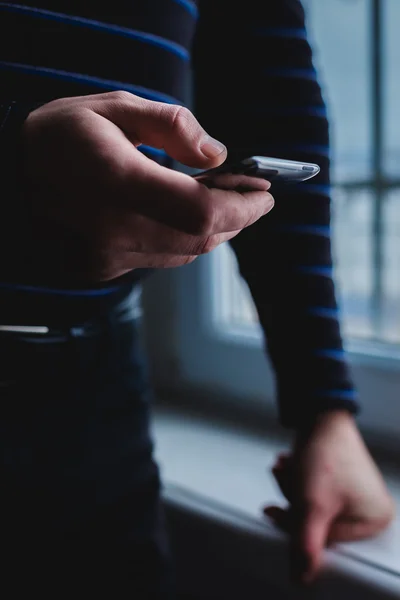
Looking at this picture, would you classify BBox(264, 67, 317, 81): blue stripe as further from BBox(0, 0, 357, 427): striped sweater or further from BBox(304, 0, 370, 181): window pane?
BBox(304, 0, 370, 181): window pane

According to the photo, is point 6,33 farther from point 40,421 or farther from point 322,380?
point 322,380

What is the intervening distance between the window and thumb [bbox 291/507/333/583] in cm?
28

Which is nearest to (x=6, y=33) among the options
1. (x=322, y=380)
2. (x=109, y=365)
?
(x=109, y=365)

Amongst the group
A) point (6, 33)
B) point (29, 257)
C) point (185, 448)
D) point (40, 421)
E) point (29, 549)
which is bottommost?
point (185, 448)

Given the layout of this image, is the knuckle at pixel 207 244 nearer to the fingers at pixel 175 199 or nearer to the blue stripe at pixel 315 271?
the fingers at pixel 175 199

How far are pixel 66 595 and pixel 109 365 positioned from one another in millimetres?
229

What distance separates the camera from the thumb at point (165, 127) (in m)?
0.31

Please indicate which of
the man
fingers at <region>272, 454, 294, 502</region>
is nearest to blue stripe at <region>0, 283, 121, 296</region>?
the man

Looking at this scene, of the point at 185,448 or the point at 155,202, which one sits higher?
the point at 155,202

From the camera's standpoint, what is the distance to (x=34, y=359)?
548 millimetres

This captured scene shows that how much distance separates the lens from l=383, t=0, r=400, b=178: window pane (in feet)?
2.69

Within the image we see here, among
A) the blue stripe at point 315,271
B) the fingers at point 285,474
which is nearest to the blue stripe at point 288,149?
the blue stripe at point 315,271

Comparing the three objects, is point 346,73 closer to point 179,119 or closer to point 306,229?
point 306,229

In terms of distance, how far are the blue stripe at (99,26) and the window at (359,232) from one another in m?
0.34
